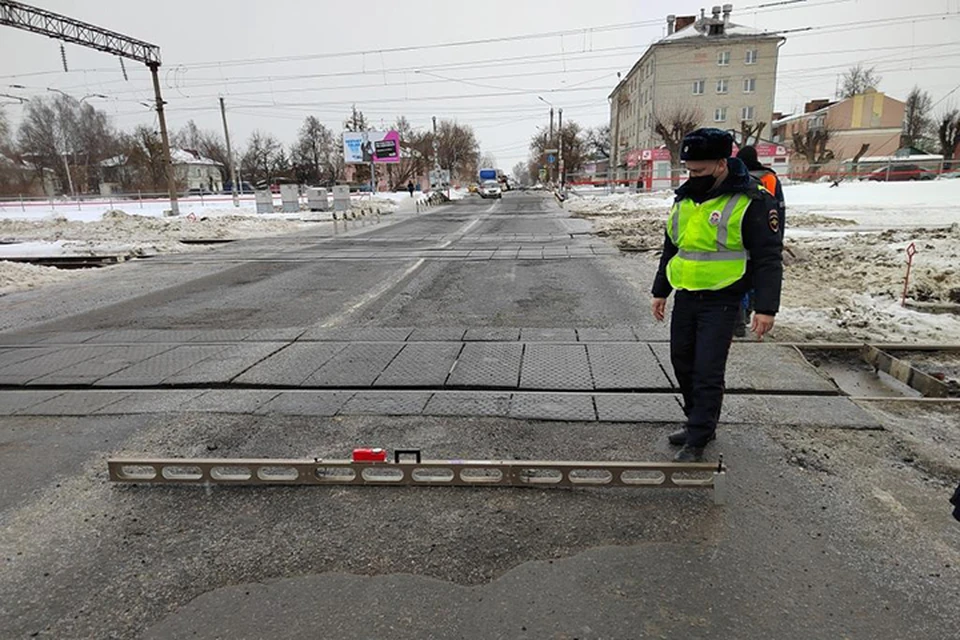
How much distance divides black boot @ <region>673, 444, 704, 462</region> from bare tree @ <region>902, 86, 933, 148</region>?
91.3m

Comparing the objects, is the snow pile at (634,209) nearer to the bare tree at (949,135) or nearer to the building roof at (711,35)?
the building roof at (711,35)

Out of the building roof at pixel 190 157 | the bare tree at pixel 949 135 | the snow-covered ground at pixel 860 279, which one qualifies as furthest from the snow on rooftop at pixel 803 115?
the building roof at pixel 190 157

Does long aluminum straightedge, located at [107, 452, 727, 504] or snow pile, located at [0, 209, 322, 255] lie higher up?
snow pile, located at [0, 209, 322, 255]

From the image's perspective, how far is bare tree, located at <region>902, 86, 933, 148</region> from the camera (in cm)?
7369

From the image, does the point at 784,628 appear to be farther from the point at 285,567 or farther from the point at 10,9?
the point at 10,9

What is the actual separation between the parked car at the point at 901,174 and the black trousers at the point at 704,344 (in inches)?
1764

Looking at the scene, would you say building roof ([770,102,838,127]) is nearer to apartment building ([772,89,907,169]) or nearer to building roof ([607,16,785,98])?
apartment building ([772,89,907,169])

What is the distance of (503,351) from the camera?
5.82 meters

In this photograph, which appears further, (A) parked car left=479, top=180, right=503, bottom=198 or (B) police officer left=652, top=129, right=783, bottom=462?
(A) parked car left=479, top=180, right=503, bottom=198

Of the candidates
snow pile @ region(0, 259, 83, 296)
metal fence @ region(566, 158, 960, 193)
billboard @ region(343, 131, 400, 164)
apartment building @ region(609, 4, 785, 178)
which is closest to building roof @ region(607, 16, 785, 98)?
apartment building @ region(609, 4, 785, 178)

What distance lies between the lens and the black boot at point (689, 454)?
3451mm

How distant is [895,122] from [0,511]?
92.8 meters

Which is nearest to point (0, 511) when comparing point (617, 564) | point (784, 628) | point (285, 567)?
point (285, 567)

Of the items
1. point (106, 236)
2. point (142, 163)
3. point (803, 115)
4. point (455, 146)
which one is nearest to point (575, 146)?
point (455, 146)
